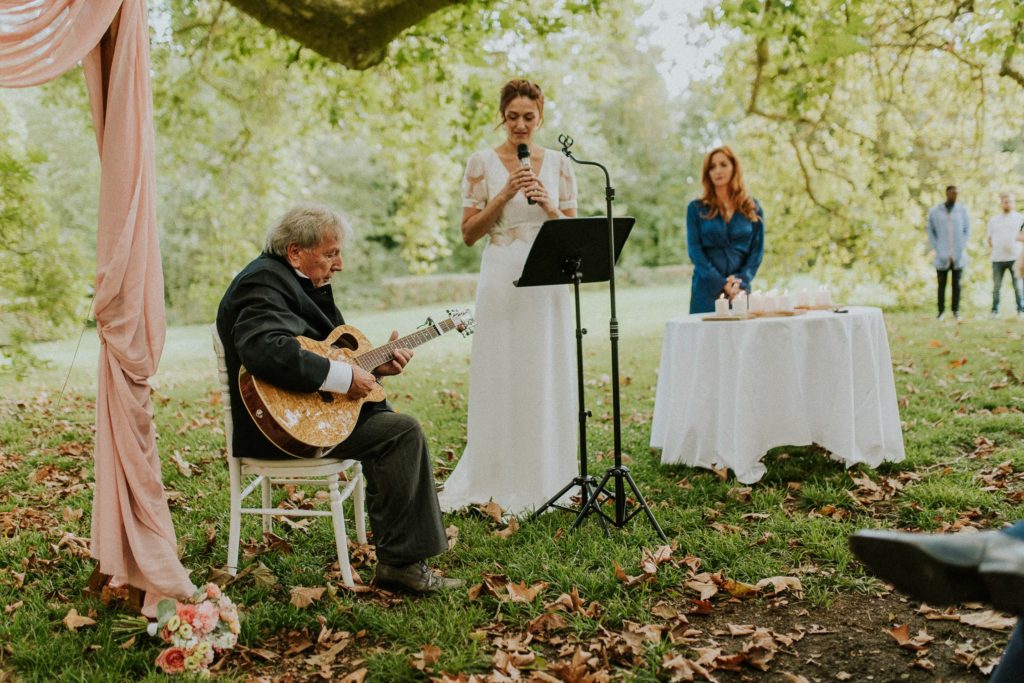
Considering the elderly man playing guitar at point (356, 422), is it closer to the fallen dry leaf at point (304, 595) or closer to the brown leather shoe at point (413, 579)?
the brown leather shoe at point (413, 579)

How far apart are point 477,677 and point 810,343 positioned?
129 inches

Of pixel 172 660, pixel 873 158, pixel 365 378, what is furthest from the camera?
pixel 873 158

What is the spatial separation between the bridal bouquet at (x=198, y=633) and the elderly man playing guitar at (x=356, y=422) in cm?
79

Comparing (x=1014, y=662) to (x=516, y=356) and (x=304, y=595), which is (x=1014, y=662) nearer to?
(x=304, y=595)

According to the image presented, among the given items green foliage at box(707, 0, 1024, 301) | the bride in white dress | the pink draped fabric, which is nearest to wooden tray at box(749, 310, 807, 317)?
the bride in white dress

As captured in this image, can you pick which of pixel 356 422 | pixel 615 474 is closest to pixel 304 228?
pixel 356 422

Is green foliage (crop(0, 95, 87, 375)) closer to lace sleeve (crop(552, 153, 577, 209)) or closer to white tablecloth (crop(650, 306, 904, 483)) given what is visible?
lace sleeve (crop(552, 153, 577, 209))

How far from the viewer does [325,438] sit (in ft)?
12.0

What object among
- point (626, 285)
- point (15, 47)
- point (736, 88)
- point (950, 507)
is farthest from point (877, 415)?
point (626, 285)

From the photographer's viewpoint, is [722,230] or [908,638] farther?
[722,230]

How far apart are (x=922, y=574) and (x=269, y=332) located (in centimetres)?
271

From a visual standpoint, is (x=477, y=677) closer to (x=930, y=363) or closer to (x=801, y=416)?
(x=801, y=416)

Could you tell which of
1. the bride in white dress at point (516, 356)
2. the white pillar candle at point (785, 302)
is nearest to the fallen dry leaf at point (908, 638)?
the bride in white dress at point (516, 356)

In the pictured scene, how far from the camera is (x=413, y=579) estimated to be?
3.74m
